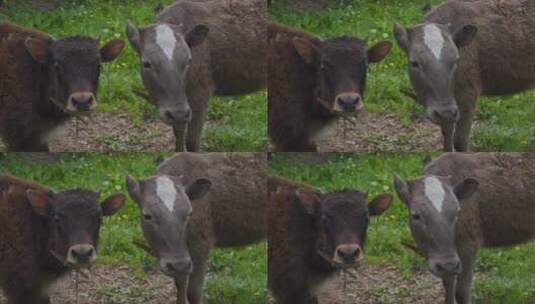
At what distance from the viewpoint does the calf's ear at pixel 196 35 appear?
13336mm

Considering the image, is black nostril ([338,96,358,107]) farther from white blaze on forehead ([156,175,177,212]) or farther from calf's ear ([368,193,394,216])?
white blaze on forehead ([156,175,177,212])

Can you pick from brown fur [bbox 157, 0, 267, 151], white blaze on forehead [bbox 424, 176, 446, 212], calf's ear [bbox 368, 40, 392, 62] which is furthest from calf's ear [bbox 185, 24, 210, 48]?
white blaze on forehead [bbox 424, 176, 446, 212]

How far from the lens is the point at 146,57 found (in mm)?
13180

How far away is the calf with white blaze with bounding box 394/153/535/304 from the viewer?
43.3 feet

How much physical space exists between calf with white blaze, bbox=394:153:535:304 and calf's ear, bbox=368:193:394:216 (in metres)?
0.10

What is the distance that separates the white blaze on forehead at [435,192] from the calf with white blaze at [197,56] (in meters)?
1.39

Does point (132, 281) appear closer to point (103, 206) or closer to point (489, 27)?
point (103, 206)

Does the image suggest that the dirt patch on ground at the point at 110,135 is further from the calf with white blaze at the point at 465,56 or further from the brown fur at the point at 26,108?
the calf with white blaze at the point at 465,56

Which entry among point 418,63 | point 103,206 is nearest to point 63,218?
point 103,206

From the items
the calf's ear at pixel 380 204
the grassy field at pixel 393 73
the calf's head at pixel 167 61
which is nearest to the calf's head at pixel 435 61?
the grassy field at pixel 393 73

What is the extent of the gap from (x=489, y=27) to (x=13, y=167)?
362 cm

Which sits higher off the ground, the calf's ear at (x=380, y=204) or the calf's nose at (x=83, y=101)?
the calf's nose at (x=83, y=101)

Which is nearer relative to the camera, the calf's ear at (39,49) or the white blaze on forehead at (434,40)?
the white blaze on forehead at (434,40)

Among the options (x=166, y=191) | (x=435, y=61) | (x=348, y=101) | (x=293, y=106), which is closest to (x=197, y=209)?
(x=166, y=191)
